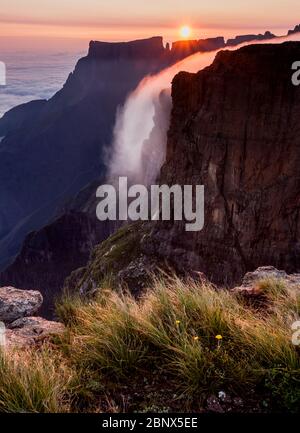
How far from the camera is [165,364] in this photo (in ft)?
17.5

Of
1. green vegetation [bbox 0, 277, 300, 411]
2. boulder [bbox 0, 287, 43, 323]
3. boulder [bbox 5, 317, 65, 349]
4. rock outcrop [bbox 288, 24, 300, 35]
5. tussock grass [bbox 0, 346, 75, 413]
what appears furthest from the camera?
rock outcrop [bbox 288, 24, 300, 35]

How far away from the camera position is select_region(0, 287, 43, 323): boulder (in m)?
10.4

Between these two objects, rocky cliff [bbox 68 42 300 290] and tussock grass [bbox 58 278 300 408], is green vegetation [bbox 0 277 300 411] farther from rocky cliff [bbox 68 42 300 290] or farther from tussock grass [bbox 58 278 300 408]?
rocky cliff [bbox 68 42 300 290]

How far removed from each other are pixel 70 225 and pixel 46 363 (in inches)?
7485

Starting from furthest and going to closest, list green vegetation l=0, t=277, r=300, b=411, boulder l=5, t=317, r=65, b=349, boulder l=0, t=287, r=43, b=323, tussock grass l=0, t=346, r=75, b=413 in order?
boulder l=0, t=287, r=43, b=323 → boulder l=5, t=317, r=65, b=349 → green vegetation l=0, t=277, r=300, b=411 → tussock grass l=0, t=346, r=75, b=413

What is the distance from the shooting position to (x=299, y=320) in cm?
599

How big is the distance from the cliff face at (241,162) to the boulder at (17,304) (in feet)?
206


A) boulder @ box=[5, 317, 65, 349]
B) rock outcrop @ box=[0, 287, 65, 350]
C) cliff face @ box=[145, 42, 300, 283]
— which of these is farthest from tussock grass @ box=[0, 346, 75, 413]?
cliff face @ box=[145, 42, 300, 283]

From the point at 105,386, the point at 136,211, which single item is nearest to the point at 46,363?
the point at 105,386

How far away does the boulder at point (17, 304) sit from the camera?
10398 mm

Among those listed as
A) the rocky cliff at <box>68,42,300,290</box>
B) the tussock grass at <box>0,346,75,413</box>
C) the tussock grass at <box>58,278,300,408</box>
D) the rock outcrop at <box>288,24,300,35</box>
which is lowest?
the tussock grass at <box>0,346,75,413</box>

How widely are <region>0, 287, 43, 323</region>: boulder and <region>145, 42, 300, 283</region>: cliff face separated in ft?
206

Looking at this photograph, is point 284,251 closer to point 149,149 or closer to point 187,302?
point 187,302

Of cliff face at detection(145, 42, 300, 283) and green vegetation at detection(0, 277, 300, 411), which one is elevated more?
cliff face at detection(145, 42, 300, 283)
